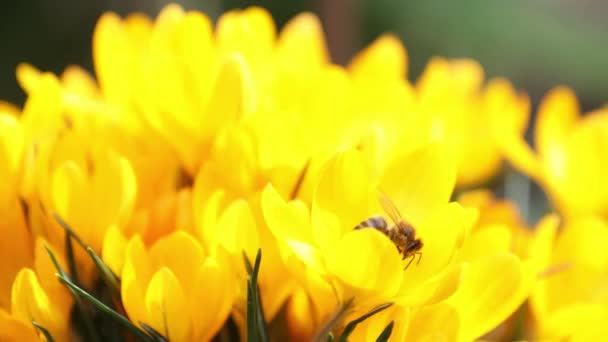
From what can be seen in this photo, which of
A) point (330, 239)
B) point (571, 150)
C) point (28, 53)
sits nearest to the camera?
point (330, 239)

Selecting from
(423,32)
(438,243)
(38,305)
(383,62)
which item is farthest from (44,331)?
(423,32)

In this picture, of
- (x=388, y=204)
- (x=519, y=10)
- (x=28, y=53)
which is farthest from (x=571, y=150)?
(x=519, y=10)

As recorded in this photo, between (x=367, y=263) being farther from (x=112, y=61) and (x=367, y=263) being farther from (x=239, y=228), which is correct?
(x=112, y=61)

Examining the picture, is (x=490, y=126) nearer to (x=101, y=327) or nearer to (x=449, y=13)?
(x=101, y=327)

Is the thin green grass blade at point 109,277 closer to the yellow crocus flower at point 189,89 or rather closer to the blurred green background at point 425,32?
the yellow crocus flower at point 189,89

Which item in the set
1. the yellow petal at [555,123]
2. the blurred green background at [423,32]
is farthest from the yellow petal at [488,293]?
the blurred green background at [423,32]

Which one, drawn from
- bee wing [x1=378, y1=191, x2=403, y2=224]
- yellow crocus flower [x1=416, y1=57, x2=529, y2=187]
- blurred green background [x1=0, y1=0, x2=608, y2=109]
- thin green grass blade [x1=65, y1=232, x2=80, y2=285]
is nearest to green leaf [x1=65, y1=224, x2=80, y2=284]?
thin green grass blade [x1=65, y1=232, x2=80, y2=285]

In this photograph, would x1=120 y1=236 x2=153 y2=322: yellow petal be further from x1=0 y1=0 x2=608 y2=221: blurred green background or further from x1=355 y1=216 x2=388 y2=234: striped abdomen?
x1=0 y1=0 x2=608 y2=221: blurred green background
